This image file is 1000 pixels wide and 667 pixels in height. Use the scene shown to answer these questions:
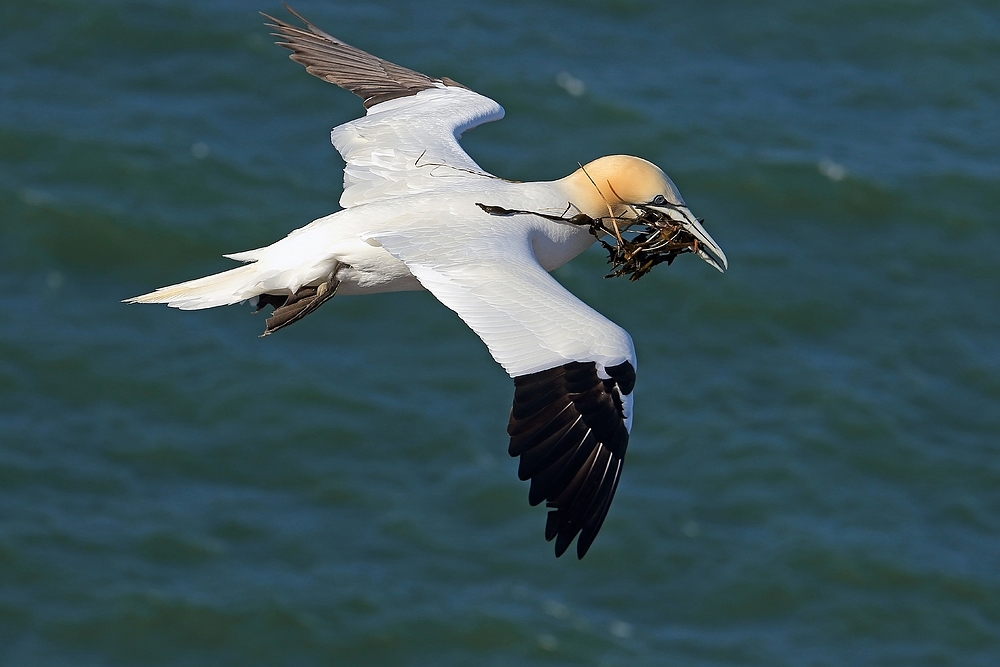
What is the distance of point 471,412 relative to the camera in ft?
74.5

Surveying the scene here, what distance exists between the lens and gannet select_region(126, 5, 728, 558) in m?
7.92

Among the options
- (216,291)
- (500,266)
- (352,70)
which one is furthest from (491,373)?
(500,266)

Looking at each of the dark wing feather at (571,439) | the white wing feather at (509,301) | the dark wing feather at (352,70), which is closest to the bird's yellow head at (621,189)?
the white wing feather at (509,301)

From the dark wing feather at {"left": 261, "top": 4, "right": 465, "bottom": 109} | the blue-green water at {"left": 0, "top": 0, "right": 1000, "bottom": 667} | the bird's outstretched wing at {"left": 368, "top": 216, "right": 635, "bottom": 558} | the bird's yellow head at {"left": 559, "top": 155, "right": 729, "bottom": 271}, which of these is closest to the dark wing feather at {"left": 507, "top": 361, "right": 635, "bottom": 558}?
the bird's outstretched wing at {"left": 368, "top": 216, "right": 635, "bottom": 558}

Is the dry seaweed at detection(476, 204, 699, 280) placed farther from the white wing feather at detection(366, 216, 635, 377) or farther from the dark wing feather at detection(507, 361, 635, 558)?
the dark wing feather at detection(507, 361, 635, 558)

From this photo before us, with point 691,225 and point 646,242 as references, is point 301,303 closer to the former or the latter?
point 646,242

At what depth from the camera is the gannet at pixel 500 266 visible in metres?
7.92

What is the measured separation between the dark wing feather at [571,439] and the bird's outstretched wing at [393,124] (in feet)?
7.26

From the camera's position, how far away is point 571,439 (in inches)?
313

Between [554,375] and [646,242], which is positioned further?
[646,242]

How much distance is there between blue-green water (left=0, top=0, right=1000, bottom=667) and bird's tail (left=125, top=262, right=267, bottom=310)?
489 inches

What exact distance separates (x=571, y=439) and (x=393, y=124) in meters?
3.61

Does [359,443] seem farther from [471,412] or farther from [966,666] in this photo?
[966,666]

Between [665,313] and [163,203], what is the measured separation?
25.5 feet
